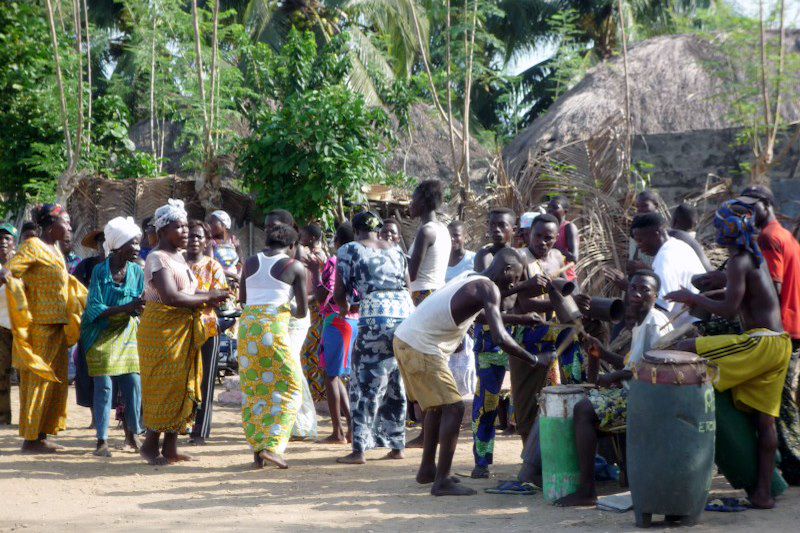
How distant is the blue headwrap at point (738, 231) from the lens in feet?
17.3

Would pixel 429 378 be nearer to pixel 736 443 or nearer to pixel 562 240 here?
pixel 736 443

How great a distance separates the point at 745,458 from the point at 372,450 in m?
3.16

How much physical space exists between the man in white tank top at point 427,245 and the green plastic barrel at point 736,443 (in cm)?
310

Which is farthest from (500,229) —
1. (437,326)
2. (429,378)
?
(429,378)

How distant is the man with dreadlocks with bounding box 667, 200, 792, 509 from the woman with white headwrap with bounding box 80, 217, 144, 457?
13.7ft

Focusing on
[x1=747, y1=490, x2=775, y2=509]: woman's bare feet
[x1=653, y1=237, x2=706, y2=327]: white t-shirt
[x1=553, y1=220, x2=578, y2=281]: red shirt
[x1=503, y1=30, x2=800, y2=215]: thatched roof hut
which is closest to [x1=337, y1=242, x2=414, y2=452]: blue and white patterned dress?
[x1=653, y1=237, x2=706, y2=327]: white t-shirt

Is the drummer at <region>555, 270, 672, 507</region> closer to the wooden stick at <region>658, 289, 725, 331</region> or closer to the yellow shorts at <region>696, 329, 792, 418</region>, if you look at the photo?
the wooden stick at <region>658, 289, 725, 331</region>

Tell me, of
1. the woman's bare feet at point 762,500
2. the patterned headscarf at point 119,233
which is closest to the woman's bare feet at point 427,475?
the woman's bare feet at point 762,500

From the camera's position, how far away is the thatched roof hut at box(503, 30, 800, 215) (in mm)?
11664

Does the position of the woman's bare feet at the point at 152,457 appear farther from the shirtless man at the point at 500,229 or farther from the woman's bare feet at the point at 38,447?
the shirtless man at the point at 500,229

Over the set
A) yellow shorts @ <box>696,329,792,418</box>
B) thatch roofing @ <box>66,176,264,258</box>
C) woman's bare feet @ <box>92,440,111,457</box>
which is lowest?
woman's bare feet @ <box>92,440,111,457</box>

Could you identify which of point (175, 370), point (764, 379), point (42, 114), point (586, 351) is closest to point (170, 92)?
point (42, 114)

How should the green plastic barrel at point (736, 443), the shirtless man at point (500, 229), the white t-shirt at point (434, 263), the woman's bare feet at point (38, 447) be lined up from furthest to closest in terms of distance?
the white t-shirt at point (434, 263), the woman's bare feet at point (38, 447), the shirtless man at point (500, 229), the green plastic barrel at point (736, 443)

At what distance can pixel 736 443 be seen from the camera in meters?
5.39
